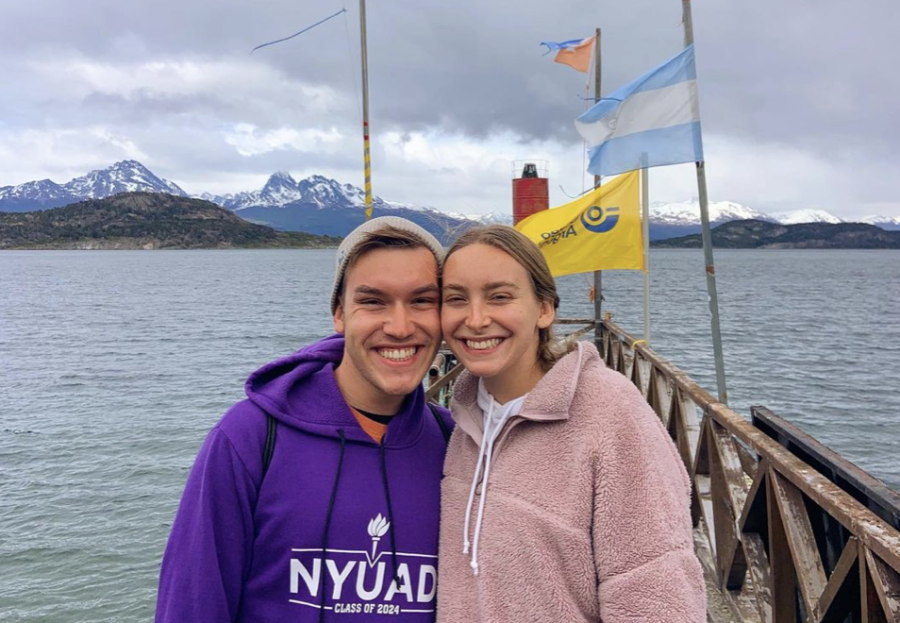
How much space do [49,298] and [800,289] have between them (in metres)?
76.4

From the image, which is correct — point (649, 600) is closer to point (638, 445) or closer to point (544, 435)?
point (638, 445)

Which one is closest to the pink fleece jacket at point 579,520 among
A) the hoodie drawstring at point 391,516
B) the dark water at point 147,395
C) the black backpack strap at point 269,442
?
the hoodie drawstring at point 391,516

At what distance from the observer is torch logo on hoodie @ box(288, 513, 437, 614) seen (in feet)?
6.60

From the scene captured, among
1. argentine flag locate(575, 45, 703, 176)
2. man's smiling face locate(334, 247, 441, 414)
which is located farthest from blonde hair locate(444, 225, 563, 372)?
argentine flag locate(575, 45, 703, 176)

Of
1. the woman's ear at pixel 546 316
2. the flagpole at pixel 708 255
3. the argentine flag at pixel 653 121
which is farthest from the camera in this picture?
the argentine flag at pixel 653 121

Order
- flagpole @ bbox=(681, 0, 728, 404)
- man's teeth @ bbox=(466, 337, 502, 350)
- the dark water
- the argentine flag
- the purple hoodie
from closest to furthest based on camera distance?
the purple hoodie → man's teeth @ bbox=(466, 337, 502, 350) → flagpole @ bbox=(681, 0, 728, 404) → the argentine flag → the dark water

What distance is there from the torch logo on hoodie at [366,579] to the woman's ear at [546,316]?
80 cm

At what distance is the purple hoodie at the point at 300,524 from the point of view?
1902mm

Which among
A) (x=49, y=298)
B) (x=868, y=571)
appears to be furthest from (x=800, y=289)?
(x=868, y=571)

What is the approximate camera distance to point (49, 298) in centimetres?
5759

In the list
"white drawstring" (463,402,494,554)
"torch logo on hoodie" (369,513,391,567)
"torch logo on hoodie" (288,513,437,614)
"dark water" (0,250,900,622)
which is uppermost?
"white drawstring" (463,402,494,554)

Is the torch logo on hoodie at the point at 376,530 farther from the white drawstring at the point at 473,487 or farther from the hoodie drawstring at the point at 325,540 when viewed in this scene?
the white drawstring at the point at 473,487

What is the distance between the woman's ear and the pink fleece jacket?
0.21m

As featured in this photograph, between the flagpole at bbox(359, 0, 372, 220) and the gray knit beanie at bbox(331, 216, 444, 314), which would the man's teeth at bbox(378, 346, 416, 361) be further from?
the flagpole at bbox(359, 0, 372, 220)
